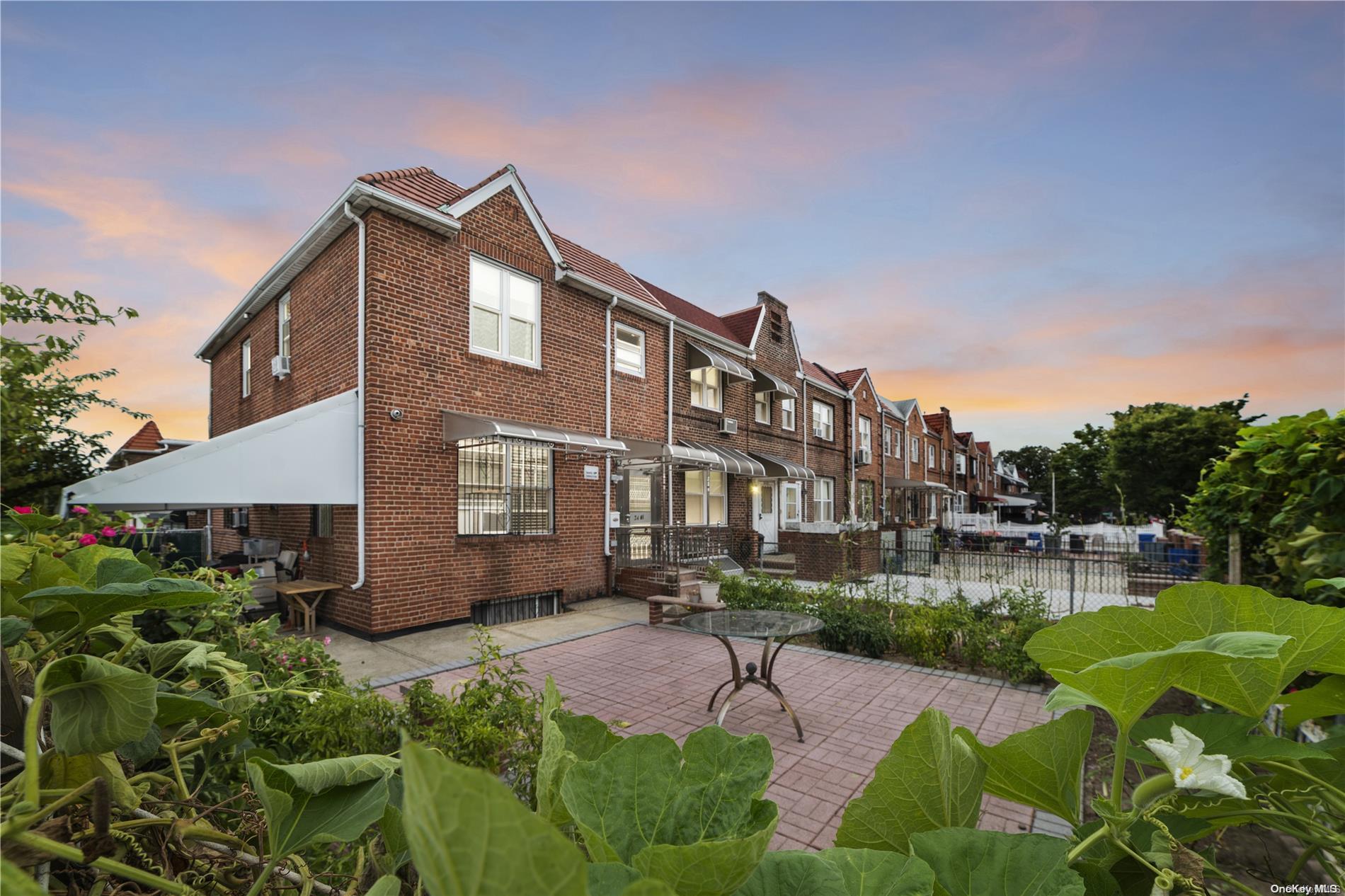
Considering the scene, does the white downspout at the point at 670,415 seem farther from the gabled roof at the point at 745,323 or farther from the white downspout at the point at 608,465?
the gabled roof at the point at 745,323

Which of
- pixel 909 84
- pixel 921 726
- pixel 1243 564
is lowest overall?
pixel 1243 564

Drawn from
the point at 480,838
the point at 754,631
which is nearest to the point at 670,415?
the point at 754,631

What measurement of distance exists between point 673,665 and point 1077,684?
774 cm

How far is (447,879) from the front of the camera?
20 cm

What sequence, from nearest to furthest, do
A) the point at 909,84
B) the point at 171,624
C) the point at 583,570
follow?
the point at 171,624 < the point at 909,84 < the point at 583,570

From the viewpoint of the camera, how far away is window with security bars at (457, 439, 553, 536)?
10.4m

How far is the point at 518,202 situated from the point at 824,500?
638 inches

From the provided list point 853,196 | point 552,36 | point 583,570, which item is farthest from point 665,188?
point 583,570

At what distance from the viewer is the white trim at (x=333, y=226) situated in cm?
891

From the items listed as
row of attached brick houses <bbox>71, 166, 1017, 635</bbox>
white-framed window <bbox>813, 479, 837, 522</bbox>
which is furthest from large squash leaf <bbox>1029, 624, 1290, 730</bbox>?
white-framed window <bbox>813, 479, 837, 522</bbox>

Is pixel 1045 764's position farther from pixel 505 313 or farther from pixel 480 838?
pixel 505 313

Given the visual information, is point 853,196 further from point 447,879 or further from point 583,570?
point 447,879

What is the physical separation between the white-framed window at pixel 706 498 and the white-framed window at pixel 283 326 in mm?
9728

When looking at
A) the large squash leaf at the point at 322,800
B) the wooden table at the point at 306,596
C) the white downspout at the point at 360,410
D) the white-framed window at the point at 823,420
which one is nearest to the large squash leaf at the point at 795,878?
the large squash leaf at the point at 322,800
